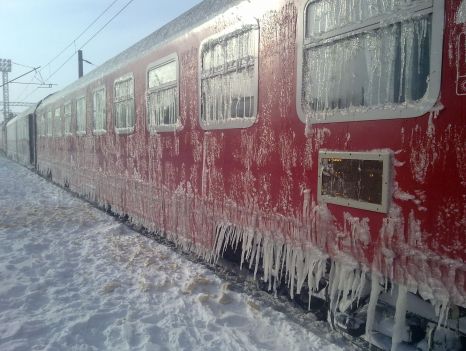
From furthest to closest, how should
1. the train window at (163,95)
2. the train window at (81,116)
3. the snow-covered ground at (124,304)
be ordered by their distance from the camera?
the train window at (81,116)
the train window at (163,95)
the snow-covered ground at (124,304)

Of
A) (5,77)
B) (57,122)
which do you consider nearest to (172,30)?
(57,122)

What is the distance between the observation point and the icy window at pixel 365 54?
7.32ft

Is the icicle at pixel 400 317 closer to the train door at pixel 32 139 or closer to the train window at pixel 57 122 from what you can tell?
the train window at pixel 57 122

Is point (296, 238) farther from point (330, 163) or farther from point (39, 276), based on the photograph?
point (39, 276)

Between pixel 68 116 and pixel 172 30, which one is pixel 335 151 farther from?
pixel 68 116

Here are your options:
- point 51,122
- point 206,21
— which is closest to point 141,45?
point 206,21

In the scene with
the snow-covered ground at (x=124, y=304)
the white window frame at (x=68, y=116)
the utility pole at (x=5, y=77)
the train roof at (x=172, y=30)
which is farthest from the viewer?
the utility pole at (x=5, y=77)

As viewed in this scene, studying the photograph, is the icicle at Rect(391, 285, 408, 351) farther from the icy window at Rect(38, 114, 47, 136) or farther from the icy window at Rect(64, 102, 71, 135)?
the icy window at Rect(38, 114, 47, 136)

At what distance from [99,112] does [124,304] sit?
5.02m

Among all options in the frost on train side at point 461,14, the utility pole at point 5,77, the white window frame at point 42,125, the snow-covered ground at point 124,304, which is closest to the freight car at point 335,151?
the frost on train side at point 461,14

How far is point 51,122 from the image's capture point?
13.3m

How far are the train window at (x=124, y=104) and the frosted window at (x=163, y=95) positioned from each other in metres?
0.73

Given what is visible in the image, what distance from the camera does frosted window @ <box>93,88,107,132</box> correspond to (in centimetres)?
760

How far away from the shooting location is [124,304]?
12.5ft
